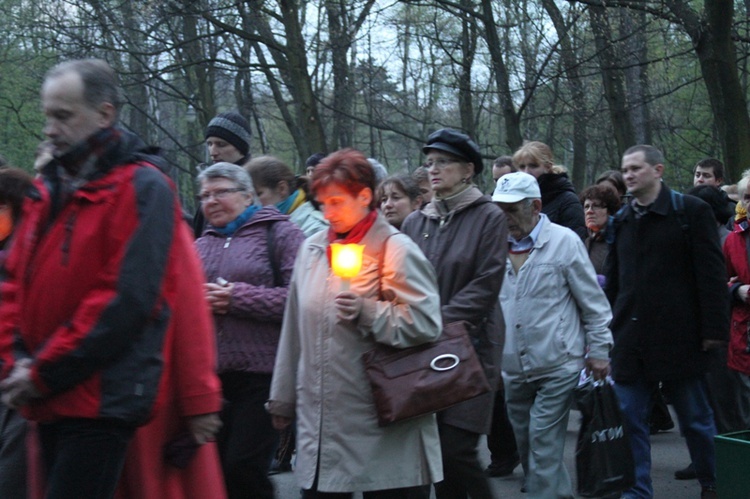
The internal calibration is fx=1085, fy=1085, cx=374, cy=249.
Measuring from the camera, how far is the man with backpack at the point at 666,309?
241 inches

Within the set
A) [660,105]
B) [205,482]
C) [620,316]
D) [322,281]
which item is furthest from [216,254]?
[660,105]

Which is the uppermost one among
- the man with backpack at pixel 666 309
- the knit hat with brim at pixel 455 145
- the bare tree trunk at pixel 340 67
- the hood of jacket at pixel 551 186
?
the bare tree trunk at pixel 340 67

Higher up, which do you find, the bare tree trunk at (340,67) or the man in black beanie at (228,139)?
the bare tree trunk at (340,67)

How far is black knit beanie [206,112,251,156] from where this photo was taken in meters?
6.25

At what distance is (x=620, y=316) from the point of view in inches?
251

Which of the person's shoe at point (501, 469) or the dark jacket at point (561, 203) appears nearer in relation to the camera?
the person's shoe at point (501, 469)

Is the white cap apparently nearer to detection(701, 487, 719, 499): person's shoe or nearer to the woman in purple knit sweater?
the woman in purple knit sweater

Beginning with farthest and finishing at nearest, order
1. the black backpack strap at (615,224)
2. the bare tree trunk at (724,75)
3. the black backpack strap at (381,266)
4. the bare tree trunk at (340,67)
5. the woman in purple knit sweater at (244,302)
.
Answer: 1. the bare tree trunk at (340,67)
2. the bare tree trunk at (724,75)
3. the black backpack strap at (615,224)
4. the woman in purple knit sweater at (244,302)
5. the black backpack strap at (381,266)

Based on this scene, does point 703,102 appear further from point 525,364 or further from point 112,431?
point 112,431

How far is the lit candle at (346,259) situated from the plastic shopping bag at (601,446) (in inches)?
79.9

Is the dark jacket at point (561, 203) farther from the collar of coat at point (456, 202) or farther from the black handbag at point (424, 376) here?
the black handbag at point (424, 376)

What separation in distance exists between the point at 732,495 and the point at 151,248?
11.9 ft

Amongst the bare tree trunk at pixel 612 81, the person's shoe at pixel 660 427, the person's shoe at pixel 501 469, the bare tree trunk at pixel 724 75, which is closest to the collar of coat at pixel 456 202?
the person's shoe at pixel 501 469

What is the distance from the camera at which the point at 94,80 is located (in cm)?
326
